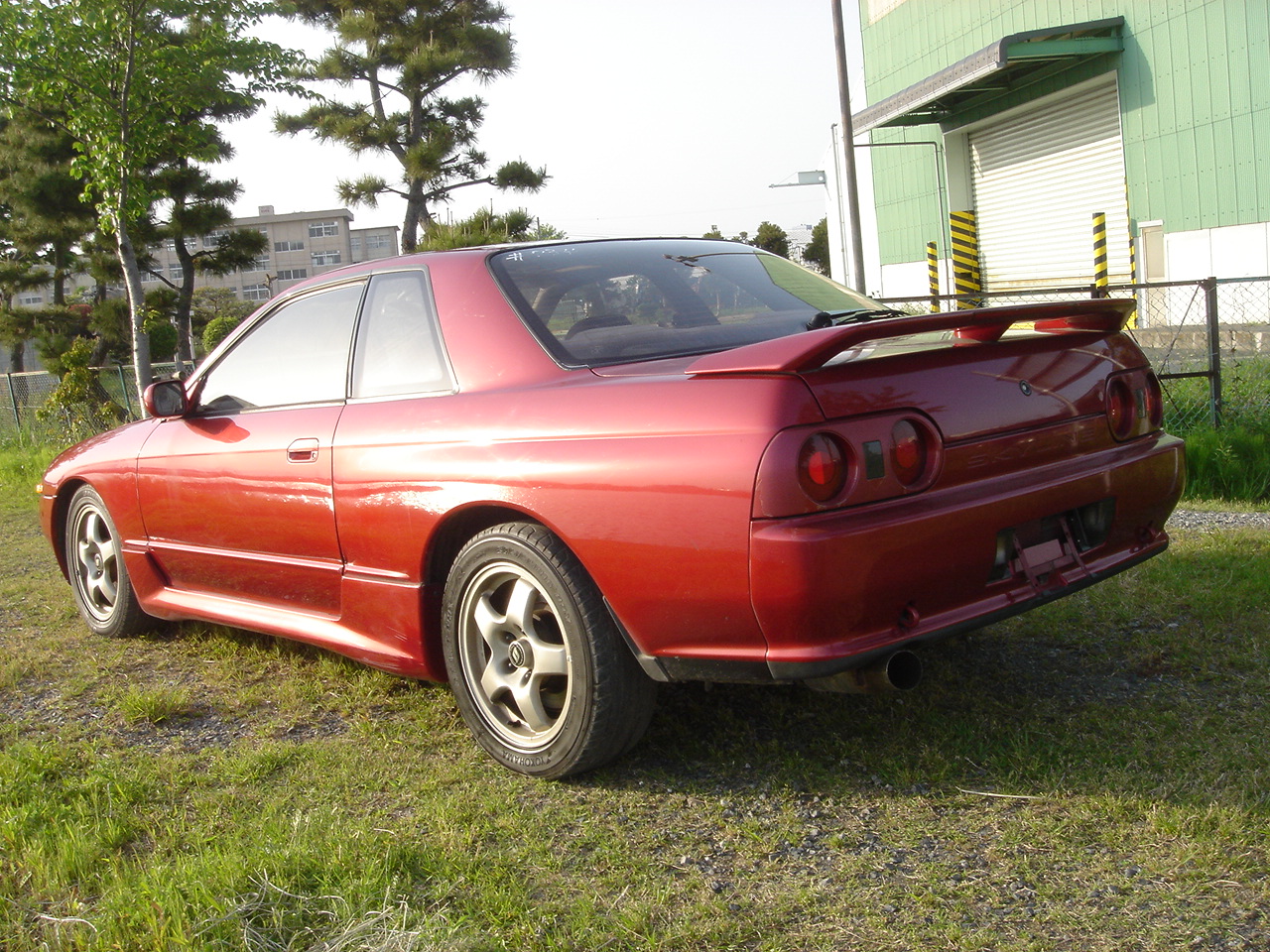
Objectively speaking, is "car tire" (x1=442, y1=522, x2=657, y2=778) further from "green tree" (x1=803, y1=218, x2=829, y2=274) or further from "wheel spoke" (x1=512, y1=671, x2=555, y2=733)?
"green tree" (x1=803, y1=218, x2=829, y2=274)

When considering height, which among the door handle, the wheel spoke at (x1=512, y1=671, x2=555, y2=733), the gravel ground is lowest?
the gravel ground

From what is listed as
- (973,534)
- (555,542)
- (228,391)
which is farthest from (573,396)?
(228,391)

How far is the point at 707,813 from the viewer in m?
2.82

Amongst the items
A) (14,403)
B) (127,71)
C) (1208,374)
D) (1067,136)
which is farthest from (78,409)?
(1067,136)

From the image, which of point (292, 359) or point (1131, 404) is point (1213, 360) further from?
point (292, 359)

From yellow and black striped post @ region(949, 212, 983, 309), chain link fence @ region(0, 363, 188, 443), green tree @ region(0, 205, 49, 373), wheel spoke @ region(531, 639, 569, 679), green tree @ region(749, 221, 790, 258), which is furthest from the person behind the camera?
green tree @ region(749, 221, 790, 258)

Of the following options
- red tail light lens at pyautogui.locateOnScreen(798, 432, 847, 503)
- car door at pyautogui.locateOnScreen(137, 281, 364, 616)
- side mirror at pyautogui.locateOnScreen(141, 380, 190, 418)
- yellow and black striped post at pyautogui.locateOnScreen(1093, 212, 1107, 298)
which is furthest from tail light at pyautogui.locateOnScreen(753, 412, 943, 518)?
yellow and black striped post at pyautogui.locateOnScreen(1093, 212, 1107, 298)

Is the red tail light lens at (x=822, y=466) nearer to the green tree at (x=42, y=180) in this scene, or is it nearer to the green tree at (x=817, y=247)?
the green tree at (x=42, y=180)

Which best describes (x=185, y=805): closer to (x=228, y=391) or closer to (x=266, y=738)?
(x=266, y=738)

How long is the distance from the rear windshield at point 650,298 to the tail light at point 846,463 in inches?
26.1

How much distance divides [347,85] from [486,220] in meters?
6.00

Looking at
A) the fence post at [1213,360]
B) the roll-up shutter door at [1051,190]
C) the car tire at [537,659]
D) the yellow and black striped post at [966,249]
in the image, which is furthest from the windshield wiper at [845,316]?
the yellow and black striped post at [966,249]

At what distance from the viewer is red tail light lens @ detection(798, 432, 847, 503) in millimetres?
2465

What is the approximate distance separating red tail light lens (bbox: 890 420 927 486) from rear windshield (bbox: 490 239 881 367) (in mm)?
658
